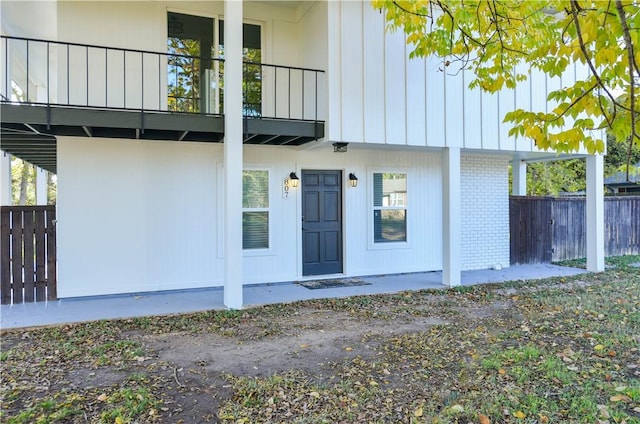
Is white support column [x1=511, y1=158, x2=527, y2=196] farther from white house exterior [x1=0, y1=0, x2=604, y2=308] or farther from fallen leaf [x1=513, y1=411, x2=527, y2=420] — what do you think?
fallen leaf [x1=513, y1=411, x2=527, y2=420]

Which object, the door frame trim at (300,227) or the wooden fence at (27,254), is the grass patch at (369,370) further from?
the door frame trim at (300,227)

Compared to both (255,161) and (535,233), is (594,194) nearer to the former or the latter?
(535,233)

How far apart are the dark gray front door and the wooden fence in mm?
4333


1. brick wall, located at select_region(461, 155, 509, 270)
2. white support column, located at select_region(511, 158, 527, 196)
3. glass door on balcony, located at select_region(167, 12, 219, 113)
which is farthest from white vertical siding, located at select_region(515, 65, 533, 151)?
glass door on balcony, located at select_region(167, 12, 219, 113)

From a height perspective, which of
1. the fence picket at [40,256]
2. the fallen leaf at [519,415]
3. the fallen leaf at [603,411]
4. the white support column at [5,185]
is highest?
the white support column at [5,185]

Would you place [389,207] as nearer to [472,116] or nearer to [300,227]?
[300,227]

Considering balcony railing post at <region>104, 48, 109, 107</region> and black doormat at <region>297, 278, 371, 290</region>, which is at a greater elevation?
balcony railing post at <region>104, 48, 109, 107</region>

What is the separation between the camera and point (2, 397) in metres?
3.59

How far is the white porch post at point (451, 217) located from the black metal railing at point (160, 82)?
2664 millimetres

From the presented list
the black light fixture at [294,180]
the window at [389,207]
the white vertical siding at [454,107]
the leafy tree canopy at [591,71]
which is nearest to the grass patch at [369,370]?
the leafy tree canopy at [591,71]

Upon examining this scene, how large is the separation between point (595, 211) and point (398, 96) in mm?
5345

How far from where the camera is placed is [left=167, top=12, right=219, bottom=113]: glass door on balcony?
764cm

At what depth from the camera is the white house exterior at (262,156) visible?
6.98 metres

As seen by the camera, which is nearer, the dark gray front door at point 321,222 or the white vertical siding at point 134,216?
the white vertical siding at point 134,216
